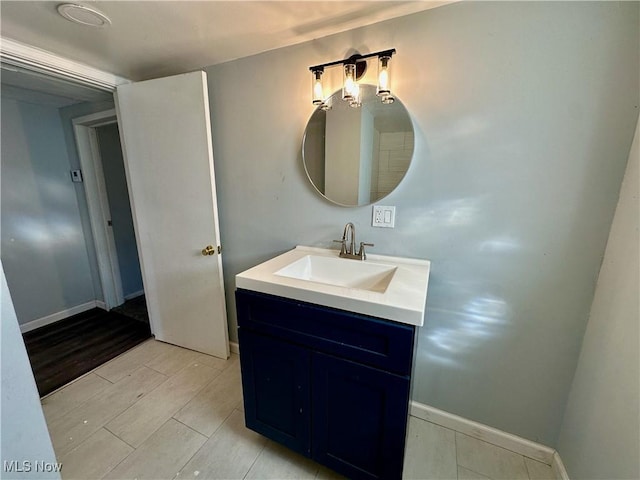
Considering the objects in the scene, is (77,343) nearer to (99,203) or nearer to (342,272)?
(99,203)

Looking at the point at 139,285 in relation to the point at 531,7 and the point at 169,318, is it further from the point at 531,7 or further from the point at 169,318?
the point at 531,7

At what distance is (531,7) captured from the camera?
3.35 ft

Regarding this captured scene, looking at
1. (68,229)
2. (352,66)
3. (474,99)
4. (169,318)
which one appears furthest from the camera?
(68,229)

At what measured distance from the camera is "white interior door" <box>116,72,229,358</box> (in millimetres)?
1694

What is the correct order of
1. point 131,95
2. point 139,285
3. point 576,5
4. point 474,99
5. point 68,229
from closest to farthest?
point 576,5 < point 474,99 < point 131,95 < point 68,229 < point 139,285

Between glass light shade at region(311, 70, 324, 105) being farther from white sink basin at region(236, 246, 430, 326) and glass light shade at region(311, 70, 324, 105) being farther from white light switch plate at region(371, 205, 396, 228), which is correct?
white sink basin at region(236, 246, 430, 326)

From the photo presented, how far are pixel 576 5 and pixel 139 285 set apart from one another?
4104 millimetres

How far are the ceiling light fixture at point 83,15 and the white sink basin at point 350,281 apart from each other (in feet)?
4.26

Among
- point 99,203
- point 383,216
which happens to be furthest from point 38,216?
point 383,216

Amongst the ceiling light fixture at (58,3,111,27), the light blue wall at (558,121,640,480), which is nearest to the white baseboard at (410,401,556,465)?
the light blue wall at (558,121,640,480)

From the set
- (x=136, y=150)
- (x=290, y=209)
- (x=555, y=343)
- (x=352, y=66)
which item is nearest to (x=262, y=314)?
(x=290, y=209)

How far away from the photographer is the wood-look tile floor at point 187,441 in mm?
1239

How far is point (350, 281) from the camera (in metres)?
1.40

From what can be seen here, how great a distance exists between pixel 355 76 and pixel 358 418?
154 centimetres
